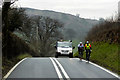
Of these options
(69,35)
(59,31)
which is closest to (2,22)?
(69,35)

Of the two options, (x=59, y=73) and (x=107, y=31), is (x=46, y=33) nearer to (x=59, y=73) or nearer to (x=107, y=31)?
(x=107, y=31)

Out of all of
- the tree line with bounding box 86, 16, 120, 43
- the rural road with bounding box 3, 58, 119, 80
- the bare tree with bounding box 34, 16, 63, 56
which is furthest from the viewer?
the bare tree with bounding box 34, 16, 63, 56

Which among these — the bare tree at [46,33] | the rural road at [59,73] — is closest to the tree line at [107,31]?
the rural road at [59,73]

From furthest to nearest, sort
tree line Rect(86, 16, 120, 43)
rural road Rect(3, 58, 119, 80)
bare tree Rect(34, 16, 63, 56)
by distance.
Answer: bare tree Rect(34, 16, 63, 56) < tree line Rect(86, 16, 120, 43) < rural road Rect(3, 58, 119, 80)

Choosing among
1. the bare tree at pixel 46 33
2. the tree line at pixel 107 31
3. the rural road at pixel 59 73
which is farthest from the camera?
the bare tree at pixel 46 33

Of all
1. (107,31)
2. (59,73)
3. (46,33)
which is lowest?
(59,73)

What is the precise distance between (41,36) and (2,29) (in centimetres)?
5139

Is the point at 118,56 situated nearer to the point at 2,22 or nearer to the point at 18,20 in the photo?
the point at 2,22

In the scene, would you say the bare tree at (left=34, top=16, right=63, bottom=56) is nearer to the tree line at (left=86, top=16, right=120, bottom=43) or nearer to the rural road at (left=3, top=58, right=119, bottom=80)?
the tree line at (left=86, top=16, right=120, bottom=43)

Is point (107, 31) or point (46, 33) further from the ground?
point (46, 33)

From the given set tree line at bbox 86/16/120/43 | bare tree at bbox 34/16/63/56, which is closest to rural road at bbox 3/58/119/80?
tree line at bbox 86/16/120/43

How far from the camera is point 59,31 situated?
234ft

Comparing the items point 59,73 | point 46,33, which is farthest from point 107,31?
point 46,33

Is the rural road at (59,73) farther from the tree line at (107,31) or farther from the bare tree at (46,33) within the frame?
the bare tree at (46,33)
